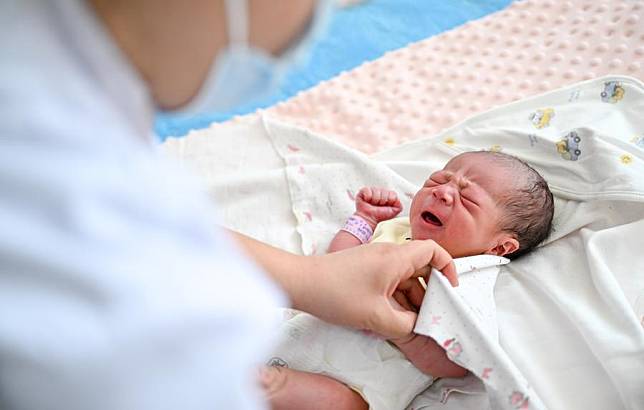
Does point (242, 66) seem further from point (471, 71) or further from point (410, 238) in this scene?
point (471, 71)

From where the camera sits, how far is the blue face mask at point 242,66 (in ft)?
1.68

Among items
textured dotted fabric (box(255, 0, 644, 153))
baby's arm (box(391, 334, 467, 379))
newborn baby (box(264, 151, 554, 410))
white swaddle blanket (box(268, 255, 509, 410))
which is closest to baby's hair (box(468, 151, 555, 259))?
newborn baby (box(264, 151, 554, 410))

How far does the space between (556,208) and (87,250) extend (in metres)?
0.93

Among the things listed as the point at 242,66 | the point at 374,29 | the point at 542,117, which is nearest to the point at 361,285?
the point at 242,66

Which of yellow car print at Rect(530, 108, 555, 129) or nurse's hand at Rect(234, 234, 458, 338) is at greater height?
nurse's hand at Rect(234, 234, 458, 338)

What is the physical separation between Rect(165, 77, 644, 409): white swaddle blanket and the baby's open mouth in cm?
12

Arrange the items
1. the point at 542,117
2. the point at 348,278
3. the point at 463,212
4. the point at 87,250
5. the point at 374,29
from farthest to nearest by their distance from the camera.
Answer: the point at 374,29, the point at 542,117, the point at 463,212, the point at 348,278, the point at 87,250

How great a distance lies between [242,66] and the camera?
0.54 m

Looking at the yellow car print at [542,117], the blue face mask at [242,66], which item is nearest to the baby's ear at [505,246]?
the yellow car print at [542,117]

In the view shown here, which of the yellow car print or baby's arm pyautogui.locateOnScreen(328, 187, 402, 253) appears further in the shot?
the yellow car print

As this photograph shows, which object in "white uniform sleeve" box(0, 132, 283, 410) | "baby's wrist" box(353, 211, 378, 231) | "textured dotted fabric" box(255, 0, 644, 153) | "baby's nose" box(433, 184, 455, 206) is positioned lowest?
"textured dotted fabric" box(255, 0, 644, 153)

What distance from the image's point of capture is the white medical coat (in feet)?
1.41

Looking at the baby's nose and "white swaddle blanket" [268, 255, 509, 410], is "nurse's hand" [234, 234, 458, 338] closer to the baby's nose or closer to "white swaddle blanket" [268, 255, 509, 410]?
"white swaddle blanket" [268, 255, 509, 410]

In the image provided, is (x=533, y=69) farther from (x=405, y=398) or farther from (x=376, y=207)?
(x=405, y=398)
